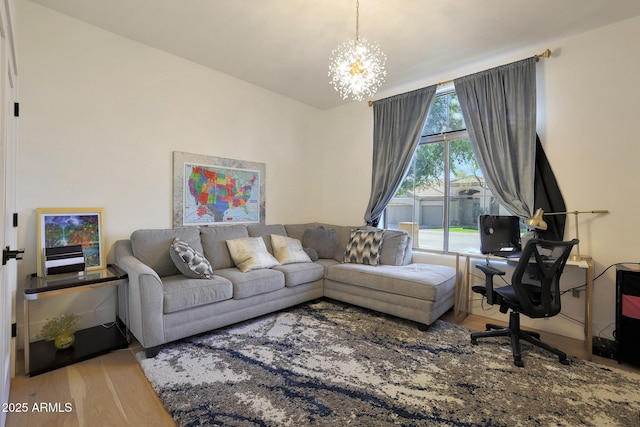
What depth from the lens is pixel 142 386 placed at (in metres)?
1.93

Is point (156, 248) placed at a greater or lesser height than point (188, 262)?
greater

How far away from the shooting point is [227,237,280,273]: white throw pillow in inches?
124

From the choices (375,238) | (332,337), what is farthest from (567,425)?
(375,238)

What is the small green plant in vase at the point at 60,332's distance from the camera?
228 centimetres

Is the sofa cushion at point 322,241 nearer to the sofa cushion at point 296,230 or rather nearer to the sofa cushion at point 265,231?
the sofa cushion at point 296,230

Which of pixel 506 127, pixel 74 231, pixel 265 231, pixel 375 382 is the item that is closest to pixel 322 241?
pixel 265 231

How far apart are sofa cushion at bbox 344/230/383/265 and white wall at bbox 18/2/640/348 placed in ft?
6.15

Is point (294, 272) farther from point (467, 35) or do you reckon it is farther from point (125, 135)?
point (467, 35)

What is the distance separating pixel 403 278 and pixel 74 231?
305cm

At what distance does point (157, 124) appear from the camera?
311cm

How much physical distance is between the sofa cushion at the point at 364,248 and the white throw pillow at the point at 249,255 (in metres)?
0.93

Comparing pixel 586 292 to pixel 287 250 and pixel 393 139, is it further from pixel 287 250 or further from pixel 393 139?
pixel 287 250

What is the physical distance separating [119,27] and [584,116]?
14.3ft

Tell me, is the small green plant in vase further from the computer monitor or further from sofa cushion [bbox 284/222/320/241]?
the computer monitor
